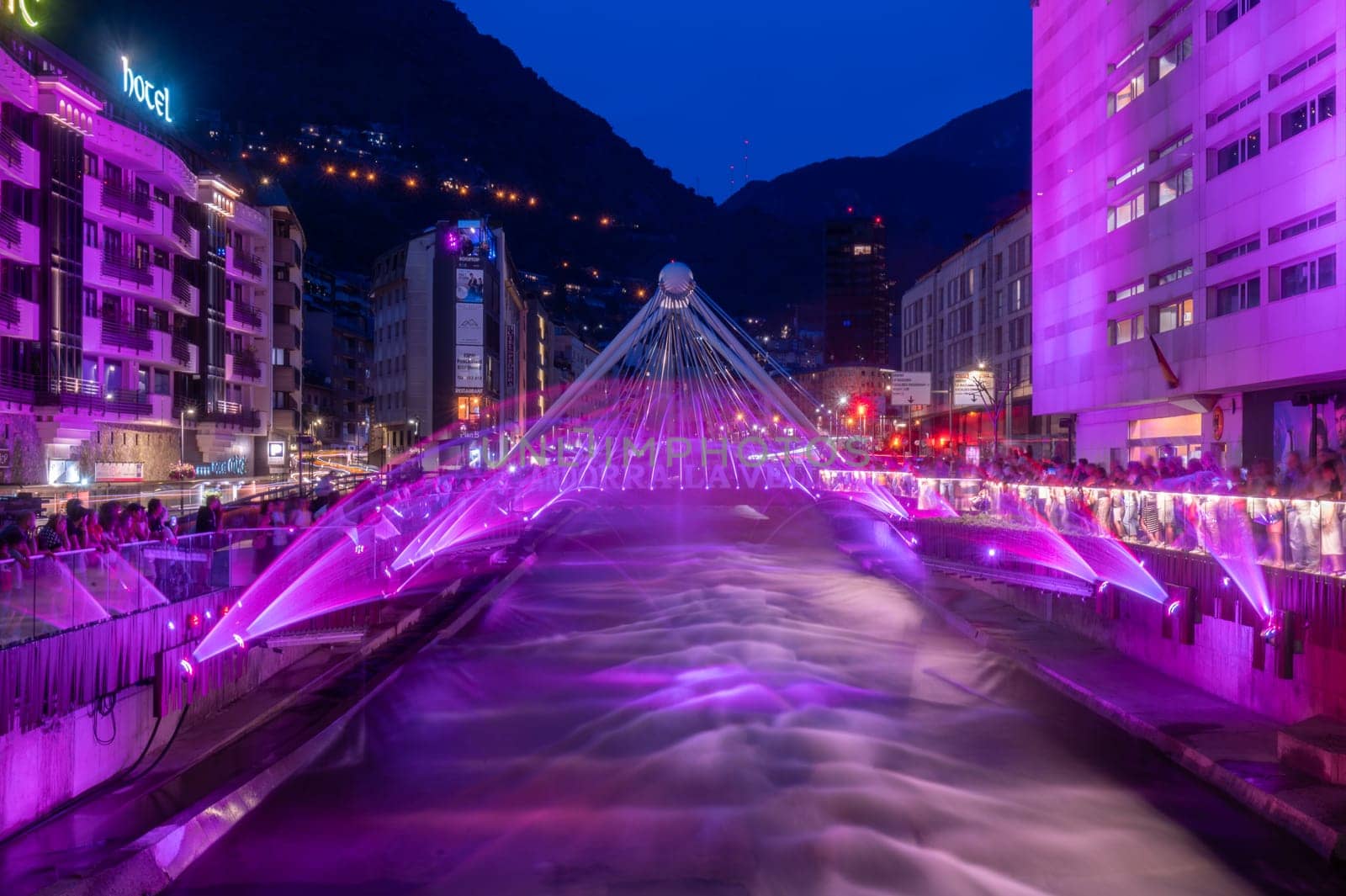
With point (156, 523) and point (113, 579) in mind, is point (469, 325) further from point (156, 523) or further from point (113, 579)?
point (113, 579)

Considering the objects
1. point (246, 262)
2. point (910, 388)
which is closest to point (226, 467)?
point (246, 262)

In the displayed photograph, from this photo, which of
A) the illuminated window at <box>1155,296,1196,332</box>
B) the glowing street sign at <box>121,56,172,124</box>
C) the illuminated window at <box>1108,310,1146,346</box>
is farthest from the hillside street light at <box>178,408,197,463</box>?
the illuminated window at <box>1155,296,1196,332</box>

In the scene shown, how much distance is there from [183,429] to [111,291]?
6754mm

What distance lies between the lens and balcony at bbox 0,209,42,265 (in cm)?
3228

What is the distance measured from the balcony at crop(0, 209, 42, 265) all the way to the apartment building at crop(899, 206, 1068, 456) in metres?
42.2

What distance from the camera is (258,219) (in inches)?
2114

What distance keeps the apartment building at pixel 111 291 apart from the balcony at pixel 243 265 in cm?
11

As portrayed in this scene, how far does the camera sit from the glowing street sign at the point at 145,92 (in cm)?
4228

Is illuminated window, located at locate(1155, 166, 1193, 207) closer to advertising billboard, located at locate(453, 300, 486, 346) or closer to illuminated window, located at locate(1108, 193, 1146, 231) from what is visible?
illuminated window, located at locate(1108, 193, 1146, 231)

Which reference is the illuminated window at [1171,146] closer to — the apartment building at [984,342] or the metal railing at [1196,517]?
the apartment building at [984,342]

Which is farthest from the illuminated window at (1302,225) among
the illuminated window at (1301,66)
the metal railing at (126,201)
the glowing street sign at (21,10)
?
the metal railing at (126,201)

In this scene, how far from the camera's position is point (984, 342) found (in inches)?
2906

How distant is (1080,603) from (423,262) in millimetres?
74385

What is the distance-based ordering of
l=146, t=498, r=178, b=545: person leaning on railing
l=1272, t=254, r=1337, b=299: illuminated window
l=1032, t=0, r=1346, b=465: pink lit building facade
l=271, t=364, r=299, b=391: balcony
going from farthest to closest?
1. l=271, t=364, r=299, b=391: balcony
2. l=1032, t=0, r=1346, b=465: pink lit building facade
3. l=1272, t=254, r=1337, b=299: illuminated window
4. l=146, t=498, r=178, b=545: person leaning on railing
